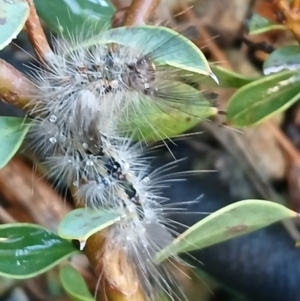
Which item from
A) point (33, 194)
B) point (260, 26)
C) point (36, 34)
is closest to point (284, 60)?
point (260, 26)

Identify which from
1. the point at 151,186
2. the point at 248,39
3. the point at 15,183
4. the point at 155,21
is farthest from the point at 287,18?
the point at 15,183

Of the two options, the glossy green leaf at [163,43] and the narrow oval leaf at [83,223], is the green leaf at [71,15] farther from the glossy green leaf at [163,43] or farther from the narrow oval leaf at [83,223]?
the narrow oval leaf at [83,223]

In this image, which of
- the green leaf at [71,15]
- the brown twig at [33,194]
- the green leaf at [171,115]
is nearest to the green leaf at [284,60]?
the green leaf at [171,115]

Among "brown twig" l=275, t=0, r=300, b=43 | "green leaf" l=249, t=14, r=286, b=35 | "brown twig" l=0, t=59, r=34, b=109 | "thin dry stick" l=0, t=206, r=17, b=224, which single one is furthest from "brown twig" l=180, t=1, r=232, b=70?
"brown twig" l=0, t=59, r=34, b=109

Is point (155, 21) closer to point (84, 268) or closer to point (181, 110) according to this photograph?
→ point (181, 110)

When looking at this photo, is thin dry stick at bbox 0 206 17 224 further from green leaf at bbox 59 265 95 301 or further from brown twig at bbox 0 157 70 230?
green leaf at bbox 59 265 95 301

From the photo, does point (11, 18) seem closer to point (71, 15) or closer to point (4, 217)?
point (71, 15)
